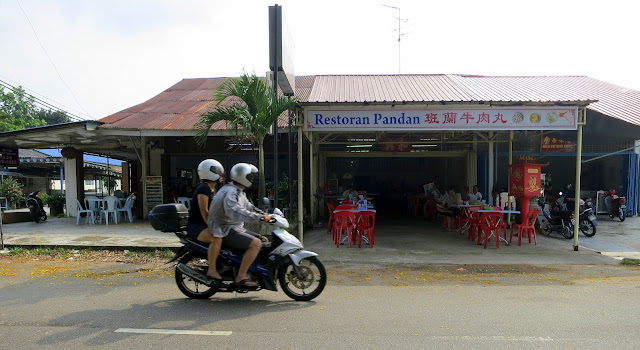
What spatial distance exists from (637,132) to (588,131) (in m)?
1.37

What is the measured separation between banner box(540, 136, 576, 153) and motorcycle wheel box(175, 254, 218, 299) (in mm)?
Result: 12943

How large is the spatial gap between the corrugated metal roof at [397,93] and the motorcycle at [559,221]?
2.81 m

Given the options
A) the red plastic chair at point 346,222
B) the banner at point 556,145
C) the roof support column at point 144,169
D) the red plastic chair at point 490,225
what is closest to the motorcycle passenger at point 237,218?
the red plastic chair at point 346,222

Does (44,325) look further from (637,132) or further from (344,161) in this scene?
(637,132)

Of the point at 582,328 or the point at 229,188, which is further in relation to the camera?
the point at 229,188

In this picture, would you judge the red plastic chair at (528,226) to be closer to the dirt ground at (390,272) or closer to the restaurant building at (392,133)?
the restaurant building at (392,133)

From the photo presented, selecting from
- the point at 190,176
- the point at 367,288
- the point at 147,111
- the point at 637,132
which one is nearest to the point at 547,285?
the point at 367,288

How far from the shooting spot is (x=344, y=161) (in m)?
17.8

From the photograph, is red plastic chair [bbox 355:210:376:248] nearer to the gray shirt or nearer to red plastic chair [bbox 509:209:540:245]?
red plastic chair [bbox 509:209:540:245]

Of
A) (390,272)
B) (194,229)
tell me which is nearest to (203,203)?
(194,229)

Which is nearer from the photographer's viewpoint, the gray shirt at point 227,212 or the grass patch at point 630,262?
the gray shirt at point 227,212

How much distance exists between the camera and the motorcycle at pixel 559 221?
377 inches

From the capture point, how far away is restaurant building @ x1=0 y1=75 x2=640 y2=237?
25.9 ft

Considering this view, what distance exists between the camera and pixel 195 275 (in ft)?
14.9
